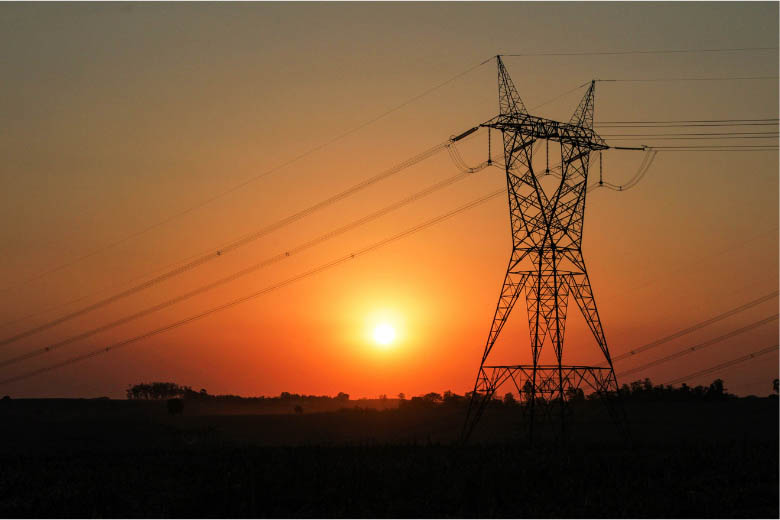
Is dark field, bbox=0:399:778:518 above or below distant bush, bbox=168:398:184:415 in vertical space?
below

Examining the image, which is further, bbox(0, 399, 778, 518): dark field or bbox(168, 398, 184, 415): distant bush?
bbox(168, 398, 184, 415): distant bush

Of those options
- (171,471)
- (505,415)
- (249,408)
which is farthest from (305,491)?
(249,408)

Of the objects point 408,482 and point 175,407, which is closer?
point 408,482

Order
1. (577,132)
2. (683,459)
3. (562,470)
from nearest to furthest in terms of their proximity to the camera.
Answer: (562,470), (683,459), (577,132)

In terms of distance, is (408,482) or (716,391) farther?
(716,391)

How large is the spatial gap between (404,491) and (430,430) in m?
70.0

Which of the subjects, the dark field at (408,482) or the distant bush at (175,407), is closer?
the dark field at (408,482)

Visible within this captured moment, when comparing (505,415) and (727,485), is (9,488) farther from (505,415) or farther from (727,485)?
(505,415)

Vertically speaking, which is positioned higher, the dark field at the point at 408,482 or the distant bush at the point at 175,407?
the distant bush at the point at 175,407

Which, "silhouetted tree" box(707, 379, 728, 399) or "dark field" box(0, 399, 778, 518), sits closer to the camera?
"dark field" box(0, 399, 778, 518)

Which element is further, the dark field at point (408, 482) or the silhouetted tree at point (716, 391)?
the silhouetted tree at point (716, 391)

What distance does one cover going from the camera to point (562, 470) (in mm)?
47156

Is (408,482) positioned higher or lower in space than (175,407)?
lower

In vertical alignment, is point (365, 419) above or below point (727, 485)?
above
